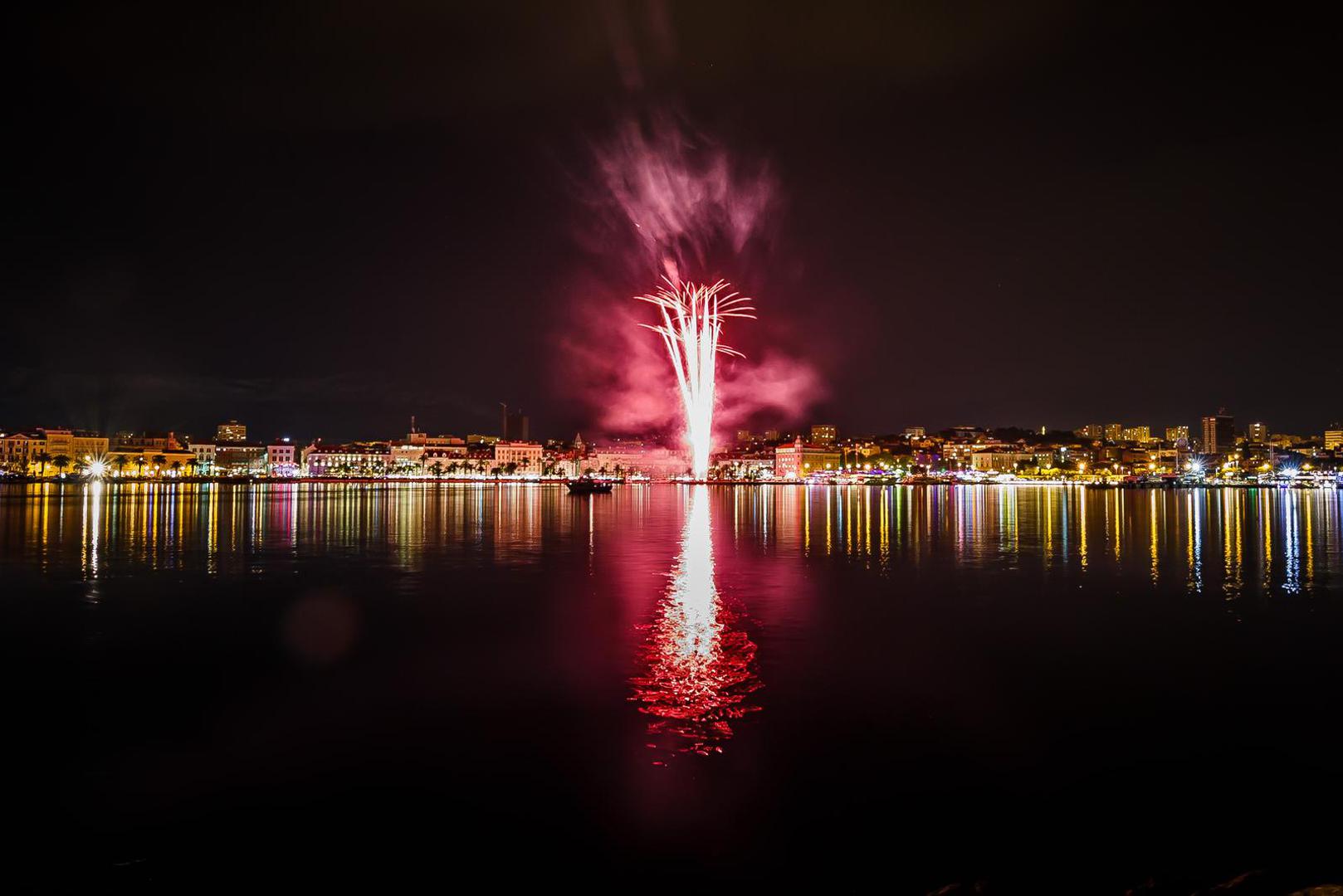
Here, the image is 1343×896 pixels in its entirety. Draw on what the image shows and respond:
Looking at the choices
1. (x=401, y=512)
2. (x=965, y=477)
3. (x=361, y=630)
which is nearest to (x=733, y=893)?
(x=361, y=630)

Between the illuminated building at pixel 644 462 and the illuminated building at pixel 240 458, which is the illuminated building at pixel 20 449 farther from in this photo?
the illuminated building at pixel 644 462

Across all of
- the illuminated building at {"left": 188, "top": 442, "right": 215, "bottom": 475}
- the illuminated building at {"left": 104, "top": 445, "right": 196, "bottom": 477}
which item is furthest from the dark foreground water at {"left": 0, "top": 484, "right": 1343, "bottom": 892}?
the illuminated building at {"left": 188, "top": 442, "right": 215, "bottom": 475}

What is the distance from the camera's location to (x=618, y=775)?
5941mm

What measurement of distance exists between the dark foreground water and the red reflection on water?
5 centimetres

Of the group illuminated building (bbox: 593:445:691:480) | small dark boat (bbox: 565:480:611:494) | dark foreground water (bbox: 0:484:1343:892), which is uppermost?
illuminated building (bbox: 593:445:691:480)

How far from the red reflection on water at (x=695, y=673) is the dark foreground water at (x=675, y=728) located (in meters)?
0.05

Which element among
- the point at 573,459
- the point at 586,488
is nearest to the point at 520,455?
the point at 573,459

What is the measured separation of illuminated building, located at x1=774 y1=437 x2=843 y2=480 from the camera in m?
152

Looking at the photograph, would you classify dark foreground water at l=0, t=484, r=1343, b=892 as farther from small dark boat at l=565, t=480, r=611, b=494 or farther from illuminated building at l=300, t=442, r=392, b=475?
illuminated building at l=300, t=442, r=392, b=475

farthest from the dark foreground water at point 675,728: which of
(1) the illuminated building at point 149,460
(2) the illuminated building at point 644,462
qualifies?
(2) the illuminated building at point 644,462

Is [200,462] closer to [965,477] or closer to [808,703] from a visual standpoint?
[965,477]

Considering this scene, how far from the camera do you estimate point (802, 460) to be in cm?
15488

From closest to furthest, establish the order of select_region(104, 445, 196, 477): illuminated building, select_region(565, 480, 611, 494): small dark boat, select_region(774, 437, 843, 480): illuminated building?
select_region(565, 480, 611, 494): small dark boat, select_region(104, 445, 196, 477): illuminated building, select_region(774, 437, 843, 480): illuminated building

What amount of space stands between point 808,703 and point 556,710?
2021 mm
